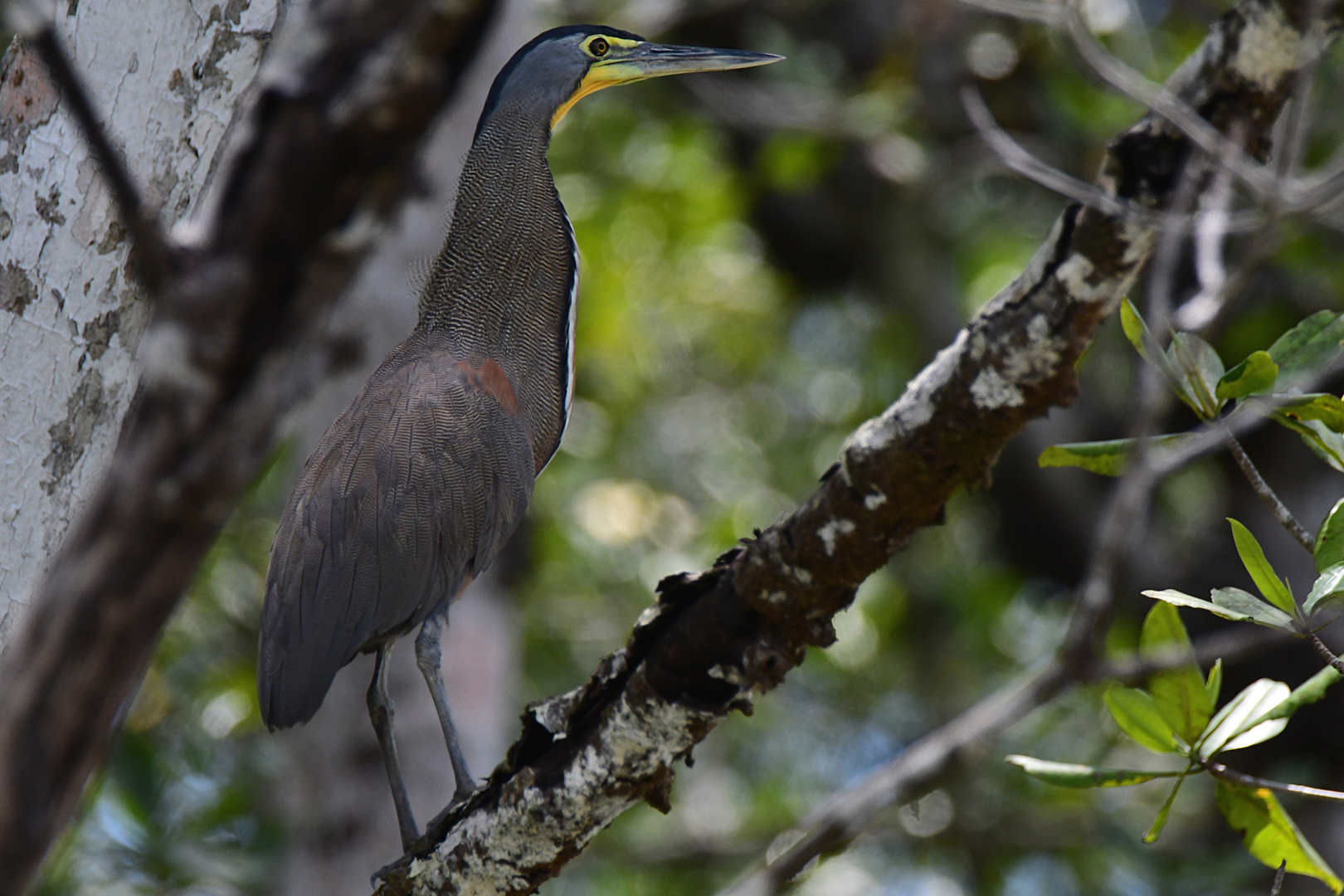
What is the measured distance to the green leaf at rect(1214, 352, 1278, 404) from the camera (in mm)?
1389

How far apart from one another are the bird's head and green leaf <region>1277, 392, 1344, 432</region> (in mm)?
1632

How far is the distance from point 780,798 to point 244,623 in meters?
2.79

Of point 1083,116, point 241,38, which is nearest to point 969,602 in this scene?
point 1083,116

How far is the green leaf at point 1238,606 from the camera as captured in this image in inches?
55.0

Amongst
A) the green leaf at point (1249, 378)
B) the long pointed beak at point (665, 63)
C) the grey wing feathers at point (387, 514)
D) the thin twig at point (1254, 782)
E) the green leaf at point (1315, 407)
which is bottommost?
the thin twig at point (1254, 782)

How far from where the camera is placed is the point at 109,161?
0.90m

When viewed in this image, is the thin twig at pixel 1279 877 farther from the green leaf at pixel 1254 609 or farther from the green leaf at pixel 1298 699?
the green leaf at pixel 1254 609

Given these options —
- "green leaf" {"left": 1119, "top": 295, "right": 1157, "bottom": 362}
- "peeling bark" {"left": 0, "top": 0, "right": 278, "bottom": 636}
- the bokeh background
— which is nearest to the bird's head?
"peeling bark" {"left": 0, "top": 0, "right": 278, "bottom": 636}

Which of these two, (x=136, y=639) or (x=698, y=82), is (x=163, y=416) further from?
(x=698, y=82)

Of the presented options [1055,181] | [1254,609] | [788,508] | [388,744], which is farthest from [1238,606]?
[788,508]

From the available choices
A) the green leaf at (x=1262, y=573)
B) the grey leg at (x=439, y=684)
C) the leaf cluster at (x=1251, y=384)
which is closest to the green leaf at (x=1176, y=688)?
the green leaf at (x=1262, y=573)

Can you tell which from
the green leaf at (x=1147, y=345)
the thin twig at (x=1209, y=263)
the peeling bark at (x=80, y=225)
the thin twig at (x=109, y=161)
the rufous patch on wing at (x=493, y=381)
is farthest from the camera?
the rufous patch on wing at (x=493, y=381)

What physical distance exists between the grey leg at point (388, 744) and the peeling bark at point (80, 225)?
0.89 meters

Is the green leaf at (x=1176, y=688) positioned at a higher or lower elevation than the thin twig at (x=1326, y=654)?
lower
